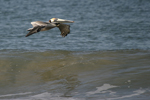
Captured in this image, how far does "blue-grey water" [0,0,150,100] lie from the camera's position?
704cm

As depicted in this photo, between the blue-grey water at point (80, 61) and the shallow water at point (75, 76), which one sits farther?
the blue-grey water at point (80, 61)

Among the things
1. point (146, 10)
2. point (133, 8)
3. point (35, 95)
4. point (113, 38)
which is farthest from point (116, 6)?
point (35, 95)

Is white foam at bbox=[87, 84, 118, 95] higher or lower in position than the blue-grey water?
lower

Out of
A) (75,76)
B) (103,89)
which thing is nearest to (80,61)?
(75,76)

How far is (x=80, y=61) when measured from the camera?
9430mm

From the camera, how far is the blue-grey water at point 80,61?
7.04m

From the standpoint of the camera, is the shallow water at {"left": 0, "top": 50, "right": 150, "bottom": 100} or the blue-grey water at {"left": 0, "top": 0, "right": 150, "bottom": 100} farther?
the blue-grey water at {"left": 0, "top": 0, "right": 150, "bottom": 100}

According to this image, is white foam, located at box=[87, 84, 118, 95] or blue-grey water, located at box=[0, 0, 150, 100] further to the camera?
blue-grey water, located at box=[0, 0, 150, 100]

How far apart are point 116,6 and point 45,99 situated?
2067 cm

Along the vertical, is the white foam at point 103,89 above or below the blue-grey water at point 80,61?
below

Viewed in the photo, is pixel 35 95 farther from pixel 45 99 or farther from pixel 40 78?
pixel 40 78

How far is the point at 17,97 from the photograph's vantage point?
6801 mm

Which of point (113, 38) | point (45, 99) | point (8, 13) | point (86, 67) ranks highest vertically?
point (8, 13)

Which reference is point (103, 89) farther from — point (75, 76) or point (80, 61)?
point (80, 61)
